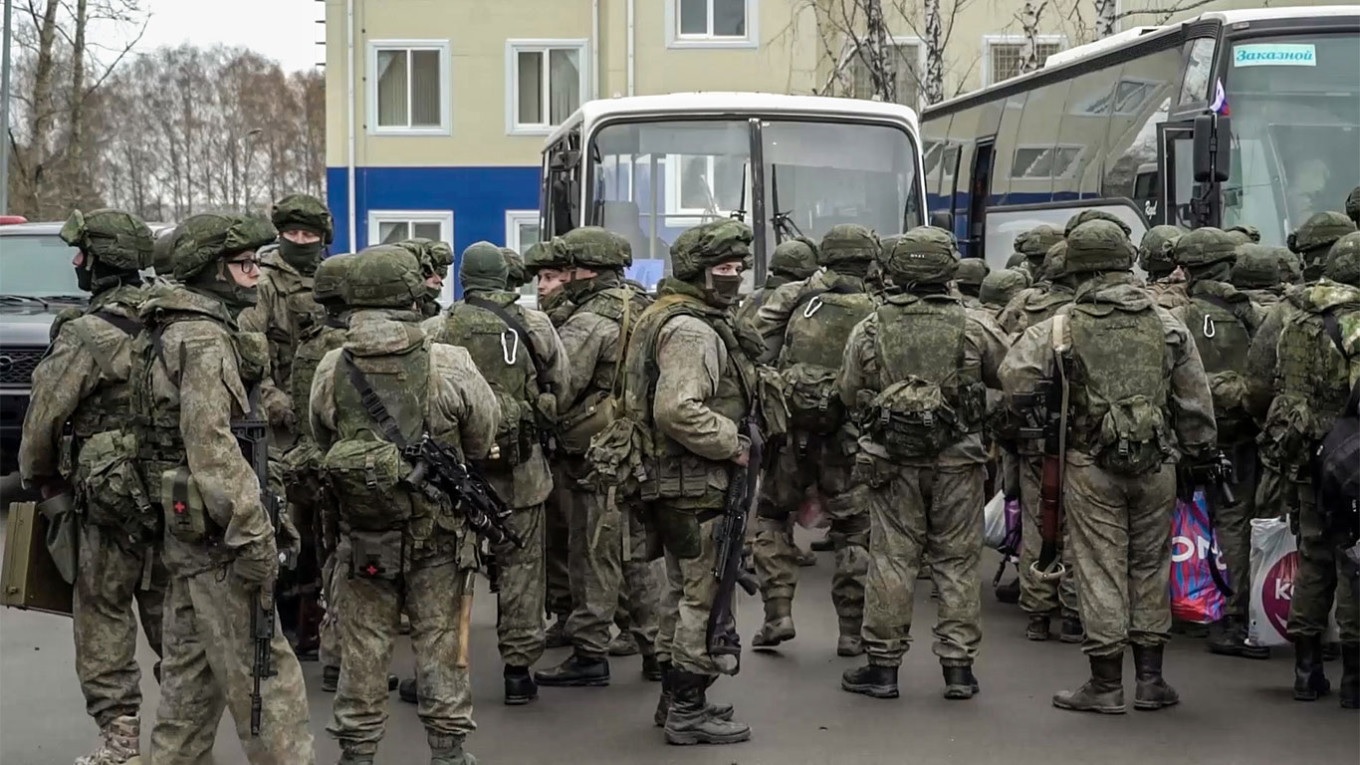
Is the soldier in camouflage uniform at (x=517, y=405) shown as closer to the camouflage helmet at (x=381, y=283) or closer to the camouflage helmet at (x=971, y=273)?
the camouflage helmet at (x=381, y=283)

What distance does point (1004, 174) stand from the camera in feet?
49.6

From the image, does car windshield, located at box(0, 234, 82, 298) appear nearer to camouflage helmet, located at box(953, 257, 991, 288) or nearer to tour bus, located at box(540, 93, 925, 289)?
tour bus, located at box(540, 93, 925, 289)

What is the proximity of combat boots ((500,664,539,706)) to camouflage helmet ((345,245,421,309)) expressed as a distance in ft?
6.79

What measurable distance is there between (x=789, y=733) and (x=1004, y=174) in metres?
9.47

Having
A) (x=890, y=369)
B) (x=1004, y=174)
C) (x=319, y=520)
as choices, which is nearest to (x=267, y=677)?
(x=319, y=520)

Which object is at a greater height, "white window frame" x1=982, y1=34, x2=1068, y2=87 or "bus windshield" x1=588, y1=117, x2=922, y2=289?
"white window frame" x1=982, y1=34, x2=1068, y2=87

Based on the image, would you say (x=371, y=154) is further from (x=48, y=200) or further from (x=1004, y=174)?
(x=1004, y=174)

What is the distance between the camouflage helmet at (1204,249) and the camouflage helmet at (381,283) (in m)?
3.96

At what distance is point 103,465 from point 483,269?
208 cm

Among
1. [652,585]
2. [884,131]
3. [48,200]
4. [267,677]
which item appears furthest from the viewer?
[48,200]

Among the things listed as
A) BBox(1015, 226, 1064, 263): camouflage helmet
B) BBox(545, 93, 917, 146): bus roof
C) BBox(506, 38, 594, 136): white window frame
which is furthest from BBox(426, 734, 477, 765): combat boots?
BBox(506, 38, 594, 136): white window frame

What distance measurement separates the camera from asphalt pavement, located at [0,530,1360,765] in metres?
6.34

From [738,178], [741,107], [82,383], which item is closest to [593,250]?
[82,383]

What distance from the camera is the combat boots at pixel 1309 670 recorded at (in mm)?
6973
